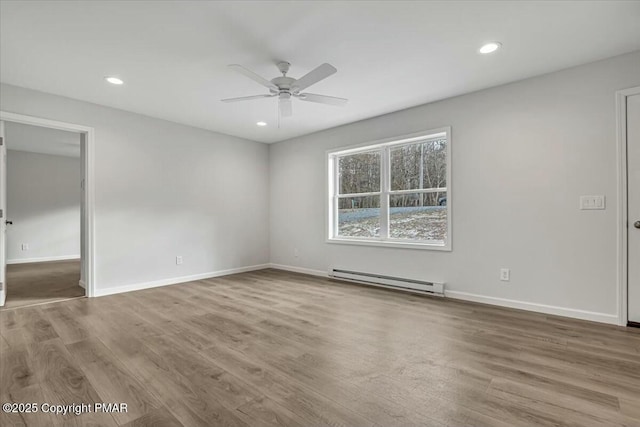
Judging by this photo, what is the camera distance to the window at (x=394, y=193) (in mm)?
4164

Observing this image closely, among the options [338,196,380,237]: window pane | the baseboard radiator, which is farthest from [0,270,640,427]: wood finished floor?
[338,196,380,237]: window pane

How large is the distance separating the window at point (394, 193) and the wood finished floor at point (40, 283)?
13.5 ft

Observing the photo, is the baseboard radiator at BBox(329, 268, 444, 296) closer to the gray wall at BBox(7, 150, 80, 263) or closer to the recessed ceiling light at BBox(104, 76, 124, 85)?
the recessed ceiling light at BBox(104, 76, 124, 85)

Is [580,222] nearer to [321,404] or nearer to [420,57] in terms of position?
[420,57]

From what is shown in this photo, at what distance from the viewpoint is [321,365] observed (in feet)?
7.15

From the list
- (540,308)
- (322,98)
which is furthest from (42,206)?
(540,308)

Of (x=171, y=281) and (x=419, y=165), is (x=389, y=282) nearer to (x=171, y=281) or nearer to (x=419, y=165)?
(x=419, y=165)

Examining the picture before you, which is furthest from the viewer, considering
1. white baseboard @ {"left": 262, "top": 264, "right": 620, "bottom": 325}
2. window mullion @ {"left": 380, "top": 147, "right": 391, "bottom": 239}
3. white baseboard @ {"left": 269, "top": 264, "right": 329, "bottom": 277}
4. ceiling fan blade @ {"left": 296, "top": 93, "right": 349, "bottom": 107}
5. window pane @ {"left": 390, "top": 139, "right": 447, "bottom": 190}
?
white baseboard @ {"left": 269, "top": 264, "right": 329, "bottom": 277}

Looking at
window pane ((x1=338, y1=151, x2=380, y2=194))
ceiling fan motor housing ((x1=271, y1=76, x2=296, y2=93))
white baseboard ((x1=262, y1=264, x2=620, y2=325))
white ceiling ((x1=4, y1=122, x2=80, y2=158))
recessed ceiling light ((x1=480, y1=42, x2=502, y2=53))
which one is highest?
white ceiling ((x1=4, y1=122, x2=80, y2=158))

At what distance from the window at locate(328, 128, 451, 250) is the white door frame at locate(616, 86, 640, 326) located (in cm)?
158

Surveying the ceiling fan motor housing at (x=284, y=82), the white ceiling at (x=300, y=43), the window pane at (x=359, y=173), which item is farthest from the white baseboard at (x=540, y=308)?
the ceiling fan motor housing at (x=284, y=82)

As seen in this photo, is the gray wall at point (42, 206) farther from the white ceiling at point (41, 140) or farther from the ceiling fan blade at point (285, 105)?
the ceiling fan blade at point (285, 105)

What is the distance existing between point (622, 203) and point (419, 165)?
2.15 m

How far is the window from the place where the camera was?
416cm
